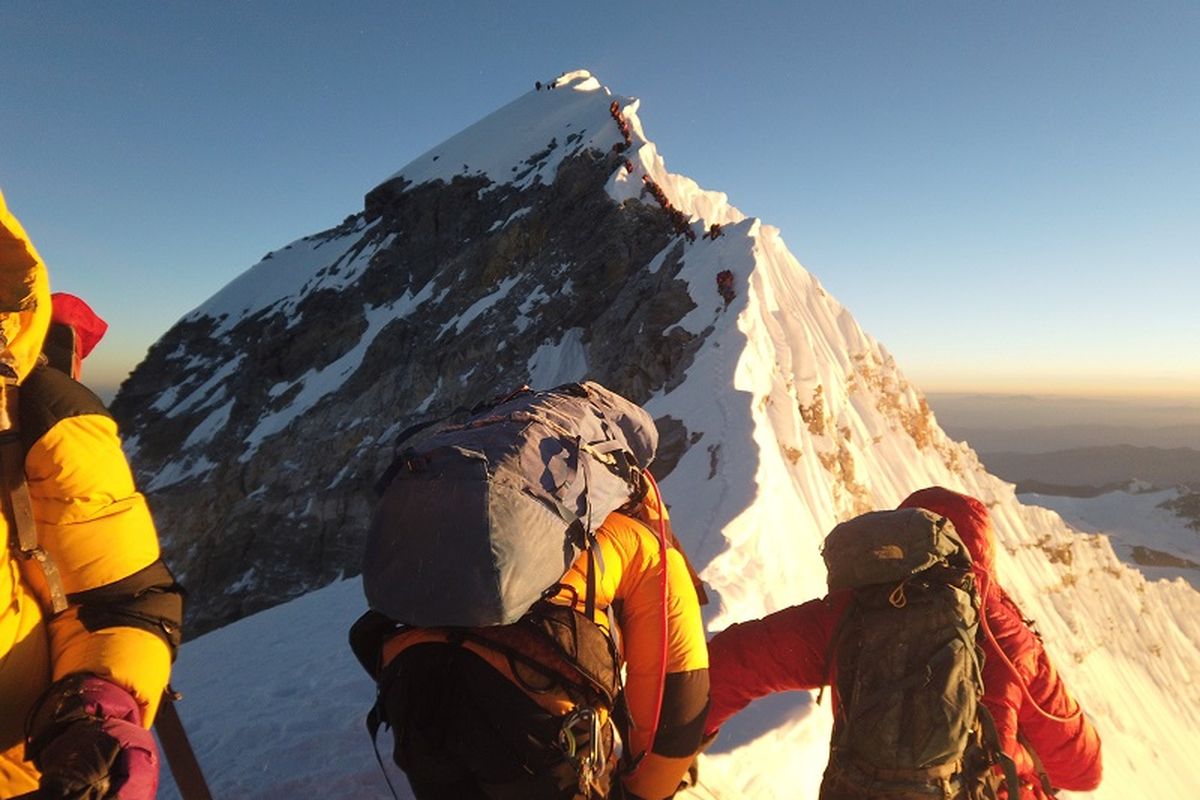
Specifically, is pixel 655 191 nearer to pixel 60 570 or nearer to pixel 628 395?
pixel 628 395

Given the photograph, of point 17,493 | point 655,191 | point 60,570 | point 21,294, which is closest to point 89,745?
point 60,570

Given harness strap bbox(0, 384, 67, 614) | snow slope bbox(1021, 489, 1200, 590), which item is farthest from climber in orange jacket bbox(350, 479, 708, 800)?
snow slope bbox(1021, 489, 1200, 590)

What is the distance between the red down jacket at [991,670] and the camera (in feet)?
8.11

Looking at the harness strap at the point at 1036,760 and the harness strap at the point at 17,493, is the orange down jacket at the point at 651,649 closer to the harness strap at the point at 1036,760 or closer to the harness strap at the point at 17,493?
the harness strap at the point at 1036,760

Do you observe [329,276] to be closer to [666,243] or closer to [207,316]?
[207,316]

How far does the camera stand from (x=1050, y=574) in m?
18.5

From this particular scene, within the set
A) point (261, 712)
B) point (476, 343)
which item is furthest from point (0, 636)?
point (476, 343)

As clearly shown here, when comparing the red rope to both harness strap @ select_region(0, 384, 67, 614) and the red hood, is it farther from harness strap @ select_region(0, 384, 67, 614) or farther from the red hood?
harness strap @ select_region(0, 384, 67, 614)

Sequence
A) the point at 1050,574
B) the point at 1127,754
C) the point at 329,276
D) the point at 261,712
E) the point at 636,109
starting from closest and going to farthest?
the point at 261,712
the point at 1127,754
the point at 1050,574
the point at 636,109
the point at 329,276

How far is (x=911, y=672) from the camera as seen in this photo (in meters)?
2.28

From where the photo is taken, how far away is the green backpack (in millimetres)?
2236

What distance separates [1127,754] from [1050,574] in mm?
5444

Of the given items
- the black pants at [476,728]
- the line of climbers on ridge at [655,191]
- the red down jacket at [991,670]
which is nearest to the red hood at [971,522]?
the red down jacket at [991,670]

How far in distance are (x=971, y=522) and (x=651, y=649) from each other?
1609 millimetres
